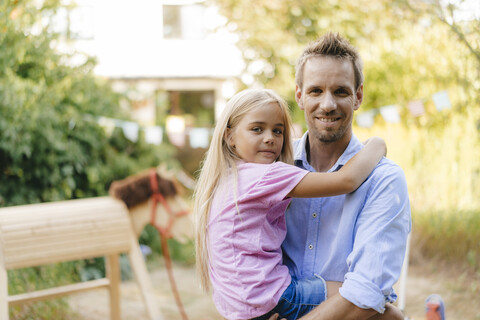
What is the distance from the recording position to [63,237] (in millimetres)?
3482

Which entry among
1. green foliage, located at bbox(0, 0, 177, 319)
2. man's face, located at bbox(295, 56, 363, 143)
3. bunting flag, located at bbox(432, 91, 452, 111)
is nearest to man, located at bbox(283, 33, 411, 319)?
man's face, located at bbox(295, 56, 363, 143)

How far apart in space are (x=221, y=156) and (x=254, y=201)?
0.29 metres

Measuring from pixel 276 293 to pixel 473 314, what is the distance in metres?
3.41

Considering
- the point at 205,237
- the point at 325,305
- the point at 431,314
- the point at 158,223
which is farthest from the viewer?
the point at 158,223

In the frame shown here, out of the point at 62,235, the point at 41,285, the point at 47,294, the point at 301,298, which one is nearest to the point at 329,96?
the point at 301,298

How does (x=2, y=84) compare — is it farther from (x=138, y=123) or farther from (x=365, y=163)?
(x=365, y=163)

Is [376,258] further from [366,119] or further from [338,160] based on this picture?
[366,119]

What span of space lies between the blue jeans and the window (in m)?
13.5

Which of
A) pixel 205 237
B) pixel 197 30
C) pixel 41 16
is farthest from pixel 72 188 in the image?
pixel 197 30

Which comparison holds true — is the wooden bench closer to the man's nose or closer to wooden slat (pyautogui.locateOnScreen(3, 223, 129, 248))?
wooden slat (pyautogui.locateOnScreen(3, 223, 129, 248))

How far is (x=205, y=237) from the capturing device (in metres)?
2.17

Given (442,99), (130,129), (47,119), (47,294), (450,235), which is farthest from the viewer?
(130,129)

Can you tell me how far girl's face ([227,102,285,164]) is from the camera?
2.16m

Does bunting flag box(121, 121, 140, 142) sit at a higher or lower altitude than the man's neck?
lower
